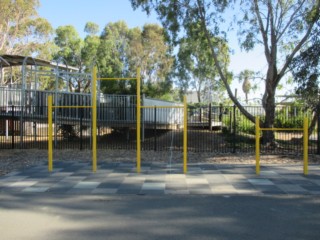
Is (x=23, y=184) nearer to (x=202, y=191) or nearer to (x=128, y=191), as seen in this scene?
(x=128, y=191)

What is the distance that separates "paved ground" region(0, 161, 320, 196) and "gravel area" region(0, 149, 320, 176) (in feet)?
4.20

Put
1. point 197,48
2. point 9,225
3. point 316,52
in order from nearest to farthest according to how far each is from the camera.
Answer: point 9,225 → point 316,52 → point 197,48

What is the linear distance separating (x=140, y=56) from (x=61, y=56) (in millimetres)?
8724

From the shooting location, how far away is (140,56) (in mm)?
42562

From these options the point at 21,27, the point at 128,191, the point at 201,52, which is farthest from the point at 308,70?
the point at 21,27

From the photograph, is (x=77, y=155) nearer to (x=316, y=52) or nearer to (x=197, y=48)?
(x=197, y=48)

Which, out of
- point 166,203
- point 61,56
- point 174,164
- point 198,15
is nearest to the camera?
point 166,203

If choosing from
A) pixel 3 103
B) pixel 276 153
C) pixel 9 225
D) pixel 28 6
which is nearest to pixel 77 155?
pixel 3 103

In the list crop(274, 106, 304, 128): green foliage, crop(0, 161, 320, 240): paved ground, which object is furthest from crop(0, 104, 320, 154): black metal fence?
crop(0, 161, 320, 240): paved ground

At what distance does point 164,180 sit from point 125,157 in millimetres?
4862

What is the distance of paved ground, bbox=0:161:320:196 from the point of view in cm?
820

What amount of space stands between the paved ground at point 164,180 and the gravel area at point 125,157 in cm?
128

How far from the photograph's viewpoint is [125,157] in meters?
14.0

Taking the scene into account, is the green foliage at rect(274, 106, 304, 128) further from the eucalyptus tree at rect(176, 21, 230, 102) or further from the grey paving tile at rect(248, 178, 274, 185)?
the grey paving tile at rect(248, 178, 274, 185)
